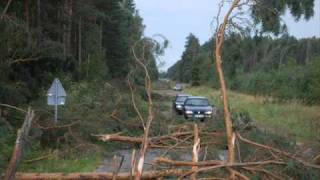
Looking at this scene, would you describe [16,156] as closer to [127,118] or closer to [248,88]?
[127,118]

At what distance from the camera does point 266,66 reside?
99.1 meters

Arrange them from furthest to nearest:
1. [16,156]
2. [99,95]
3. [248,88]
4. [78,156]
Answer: [248,88] → [99,95] → [78,156] → [16,156]

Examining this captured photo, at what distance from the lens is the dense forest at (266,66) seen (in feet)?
45.2

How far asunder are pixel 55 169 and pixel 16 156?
6223 millimetres

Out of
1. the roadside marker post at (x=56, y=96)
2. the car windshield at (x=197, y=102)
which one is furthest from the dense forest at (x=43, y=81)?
the car windshield at (x=197, y=102)

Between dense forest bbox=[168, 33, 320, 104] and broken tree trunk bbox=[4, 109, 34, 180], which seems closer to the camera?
broken tree trunk bbox=[4, 109, 34, 180]

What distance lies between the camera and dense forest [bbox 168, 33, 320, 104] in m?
13.8

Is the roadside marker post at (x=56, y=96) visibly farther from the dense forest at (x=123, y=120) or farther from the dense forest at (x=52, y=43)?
the dense forest at (x=52, y=43)

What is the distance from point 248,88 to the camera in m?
75.8

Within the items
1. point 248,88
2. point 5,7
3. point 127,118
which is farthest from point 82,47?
point 127,118

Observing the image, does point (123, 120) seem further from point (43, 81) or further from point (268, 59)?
point (268, 59)

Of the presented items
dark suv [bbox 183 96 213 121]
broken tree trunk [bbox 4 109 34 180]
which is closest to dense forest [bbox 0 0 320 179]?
broken tree trunk [bbox 4 109 34 180]

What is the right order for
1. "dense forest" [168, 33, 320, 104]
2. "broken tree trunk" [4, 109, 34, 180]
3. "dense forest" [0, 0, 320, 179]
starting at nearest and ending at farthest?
1. "broken tree trunk" [4, 109, 34, 180]
2. "dense forest" [0, 0, 320, 179]
3. "dense forest" [168, 33, 320, 104]

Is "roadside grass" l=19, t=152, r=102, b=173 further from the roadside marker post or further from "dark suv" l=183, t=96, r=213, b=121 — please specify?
"dark suv" l=183, t=96, r=213, b=121
